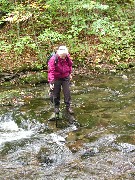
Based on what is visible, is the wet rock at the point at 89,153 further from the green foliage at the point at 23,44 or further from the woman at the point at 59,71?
the green foliage at the point at 23,44

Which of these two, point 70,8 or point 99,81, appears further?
point 70,8

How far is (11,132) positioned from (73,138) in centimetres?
193

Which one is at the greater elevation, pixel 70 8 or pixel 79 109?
pixel 70 8

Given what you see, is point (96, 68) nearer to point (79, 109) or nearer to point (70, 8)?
point (70, 8)

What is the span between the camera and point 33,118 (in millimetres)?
10055

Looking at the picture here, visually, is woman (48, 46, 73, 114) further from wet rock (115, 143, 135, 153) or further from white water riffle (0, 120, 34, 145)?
wet rock (115, 143, 135, 153)

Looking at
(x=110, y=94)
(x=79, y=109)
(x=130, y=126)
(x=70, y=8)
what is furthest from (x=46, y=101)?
(x=70, y=8)

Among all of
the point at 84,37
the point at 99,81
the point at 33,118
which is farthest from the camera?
the point at 84,37

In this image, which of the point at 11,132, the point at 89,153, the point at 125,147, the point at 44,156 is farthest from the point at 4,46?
the point at 125,147

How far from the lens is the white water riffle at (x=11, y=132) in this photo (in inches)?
352

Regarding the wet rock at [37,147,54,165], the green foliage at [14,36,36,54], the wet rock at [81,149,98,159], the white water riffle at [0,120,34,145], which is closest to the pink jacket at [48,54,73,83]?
the white water riffle at [0,120,34,145]

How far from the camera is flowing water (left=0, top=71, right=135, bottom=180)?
6992 mm

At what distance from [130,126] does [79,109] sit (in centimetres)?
205

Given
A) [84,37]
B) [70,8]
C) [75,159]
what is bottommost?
[75,159]
